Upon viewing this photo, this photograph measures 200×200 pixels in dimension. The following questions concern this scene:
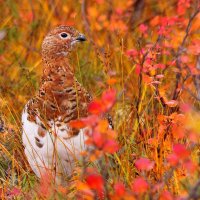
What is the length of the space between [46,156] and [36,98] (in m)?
0.36

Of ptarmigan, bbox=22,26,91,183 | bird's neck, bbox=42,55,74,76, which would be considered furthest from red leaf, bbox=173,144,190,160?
bird's neck, bbox=42,55,74,76

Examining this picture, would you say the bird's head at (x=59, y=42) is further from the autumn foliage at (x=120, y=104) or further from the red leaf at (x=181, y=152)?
the red leaf at (x=181, y=152)

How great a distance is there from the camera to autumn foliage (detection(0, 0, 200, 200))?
2680 millimetres

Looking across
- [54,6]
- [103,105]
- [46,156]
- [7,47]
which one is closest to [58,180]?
[46,156]

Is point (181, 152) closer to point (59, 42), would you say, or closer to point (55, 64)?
point (55, 64)

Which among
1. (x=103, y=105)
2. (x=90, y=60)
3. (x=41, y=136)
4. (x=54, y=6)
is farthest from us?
(x=54, y=6)

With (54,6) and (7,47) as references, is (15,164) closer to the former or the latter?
(7,47)

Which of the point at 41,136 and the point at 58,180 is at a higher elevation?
the point at 41,136

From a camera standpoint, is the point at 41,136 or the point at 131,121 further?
the point at 131,121

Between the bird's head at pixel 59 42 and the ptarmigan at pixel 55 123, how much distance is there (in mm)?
117

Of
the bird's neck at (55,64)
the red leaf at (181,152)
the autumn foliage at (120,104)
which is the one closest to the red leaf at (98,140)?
the autumn foliage at (120,104)

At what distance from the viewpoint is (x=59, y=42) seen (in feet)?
13.5

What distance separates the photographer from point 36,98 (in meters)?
3.88

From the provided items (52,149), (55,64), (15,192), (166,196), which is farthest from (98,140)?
(55,64)
